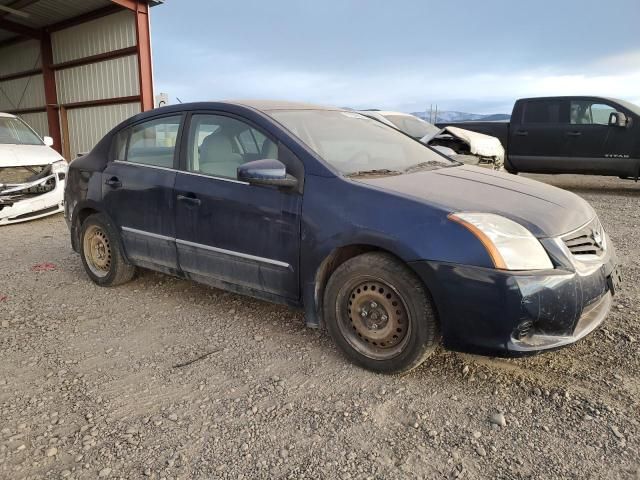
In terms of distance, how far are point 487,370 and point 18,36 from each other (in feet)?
55.6

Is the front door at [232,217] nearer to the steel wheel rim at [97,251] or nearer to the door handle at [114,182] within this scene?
the door handle at [114,182]

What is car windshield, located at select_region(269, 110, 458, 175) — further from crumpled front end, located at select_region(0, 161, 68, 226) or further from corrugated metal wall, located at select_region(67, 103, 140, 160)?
corrugated metal wall, located at select_region(67, 103, 140, 160)

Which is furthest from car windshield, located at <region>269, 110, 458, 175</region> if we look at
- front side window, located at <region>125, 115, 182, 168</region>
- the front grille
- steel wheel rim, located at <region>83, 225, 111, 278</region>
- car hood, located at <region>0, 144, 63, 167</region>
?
car hood, located at <region>0, 144, 63, 167</region>

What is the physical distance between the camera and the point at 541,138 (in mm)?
9914

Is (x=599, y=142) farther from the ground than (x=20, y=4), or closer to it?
closer to it

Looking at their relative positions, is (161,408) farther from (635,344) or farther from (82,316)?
(635,344)

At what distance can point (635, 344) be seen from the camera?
306 centimetres

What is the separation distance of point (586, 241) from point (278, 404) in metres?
1.82

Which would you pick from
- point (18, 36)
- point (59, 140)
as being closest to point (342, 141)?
point (59, 140)

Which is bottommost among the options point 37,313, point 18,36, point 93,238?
point 37,313

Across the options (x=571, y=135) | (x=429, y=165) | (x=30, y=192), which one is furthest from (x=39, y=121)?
(x=429, y=165)

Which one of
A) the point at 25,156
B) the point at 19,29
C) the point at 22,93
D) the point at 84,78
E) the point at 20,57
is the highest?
the point at 19,29

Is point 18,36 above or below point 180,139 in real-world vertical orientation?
above

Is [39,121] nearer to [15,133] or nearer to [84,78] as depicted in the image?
[84,78]
